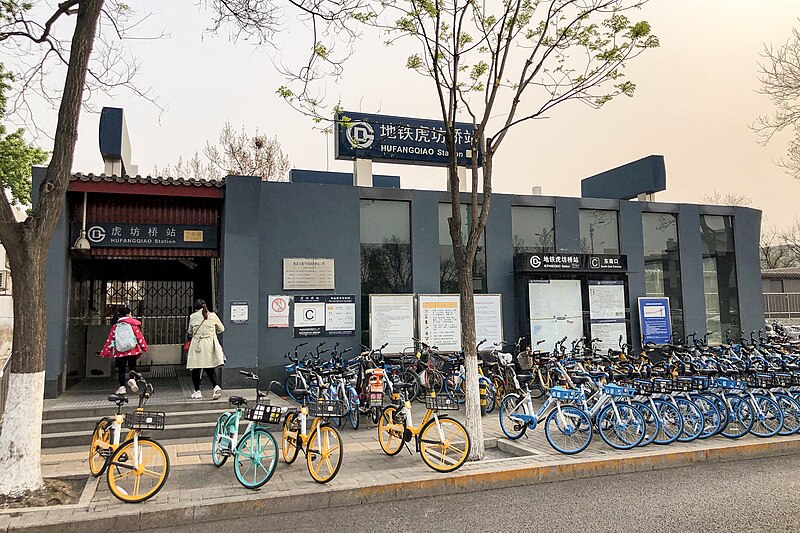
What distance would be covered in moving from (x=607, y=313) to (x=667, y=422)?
5.77 metres

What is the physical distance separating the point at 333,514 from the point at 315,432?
1.04m

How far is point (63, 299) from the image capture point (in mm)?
Result: 10000

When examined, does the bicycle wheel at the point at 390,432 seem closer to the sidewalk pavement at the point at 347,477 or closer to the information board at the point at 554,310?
the sidewalk pavement at the point at 347,477

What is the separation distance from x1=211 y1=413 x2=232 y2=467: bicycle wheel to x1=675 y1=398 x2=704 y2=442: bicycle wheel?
584 cm

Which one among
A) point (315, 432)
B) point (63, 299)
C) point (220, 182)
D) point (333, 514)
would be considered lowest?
point (333, 514)

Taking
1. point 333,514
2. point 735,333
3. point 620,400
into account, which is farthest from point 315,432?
point 735,333

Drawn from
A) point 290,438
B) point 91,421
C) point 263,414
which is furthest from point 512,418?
point 91,421

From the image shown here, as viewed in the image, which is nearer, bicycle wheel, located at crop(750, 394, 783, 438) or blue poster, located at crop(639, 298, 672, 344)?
bicycle wheel, located at crop(750, 394, 783, 438)

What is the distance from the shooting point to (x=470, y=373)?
7566 millimetres

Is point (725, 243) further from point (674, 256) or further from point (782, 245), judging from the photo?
point (782, 245)

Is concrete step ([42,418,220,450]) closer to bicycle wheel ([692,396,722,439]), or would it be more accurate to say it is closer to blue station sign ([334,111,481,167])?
bicycle wheel ([692,396,722,439])

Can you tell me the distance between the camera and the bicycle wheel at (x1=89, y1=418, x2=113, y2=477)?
6309 millimetres

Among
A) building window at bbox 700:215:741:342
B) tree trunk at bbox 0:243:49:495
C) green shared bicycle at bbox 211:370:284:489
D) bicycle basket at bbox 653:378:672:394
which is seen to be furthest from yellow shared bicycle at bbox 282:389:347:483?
building window at bbox 700:215:741:342

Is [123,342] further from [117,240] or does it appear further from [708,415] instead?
[708,415]
